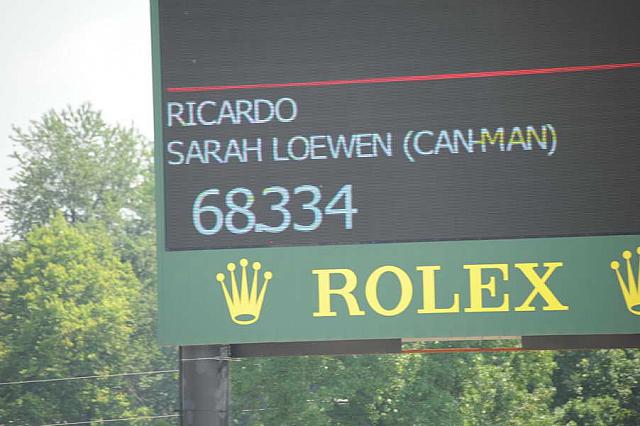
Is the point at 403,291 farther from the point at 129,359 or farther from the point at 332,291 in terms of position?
the point at 129,359

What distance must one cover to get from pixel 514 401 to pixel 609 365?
3661 mm

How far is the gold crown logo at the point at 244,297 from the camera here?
25.3 feet

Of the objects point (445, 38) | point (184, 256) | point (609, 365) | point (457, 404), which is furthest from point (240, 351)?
point (609, 365)

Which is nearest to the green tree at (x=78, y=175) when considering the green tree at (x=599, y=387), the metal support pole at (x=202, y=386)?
the green tree at (x=599, y=387)

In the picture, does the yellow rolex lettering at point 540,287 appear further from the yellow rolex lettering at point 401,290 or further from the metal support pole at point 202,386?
the metal support pole at point 202,386

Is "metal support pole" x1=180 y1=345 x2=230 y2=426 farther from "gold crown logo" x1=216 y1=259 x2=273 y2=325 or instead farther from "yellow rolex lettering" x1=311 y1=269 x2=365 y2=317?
"yellow rolex lettering" x1=311 y1=269 x2=365 y2=317

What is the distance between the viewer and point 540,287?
7582 millimetres

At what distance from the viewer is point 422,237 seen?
303 inches

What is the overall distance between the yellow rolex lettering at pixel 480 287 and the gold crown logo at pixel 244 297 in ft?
3.94

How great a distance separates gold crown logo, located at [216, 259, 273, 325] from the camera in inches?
303

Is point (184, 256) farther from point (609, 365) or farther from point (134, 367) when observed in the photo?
point (134, 367)

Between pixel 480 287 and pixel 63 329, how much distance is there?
2644cm

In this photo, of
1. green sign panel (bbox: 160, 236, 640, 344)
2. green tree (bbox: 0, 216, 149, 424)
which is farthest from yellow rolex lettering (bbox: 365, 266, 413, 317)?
green tree (bbox: 0, 216, 149, 424)

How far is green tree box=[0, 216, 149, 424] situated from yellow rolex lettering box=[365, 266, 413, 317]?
25071 mm
